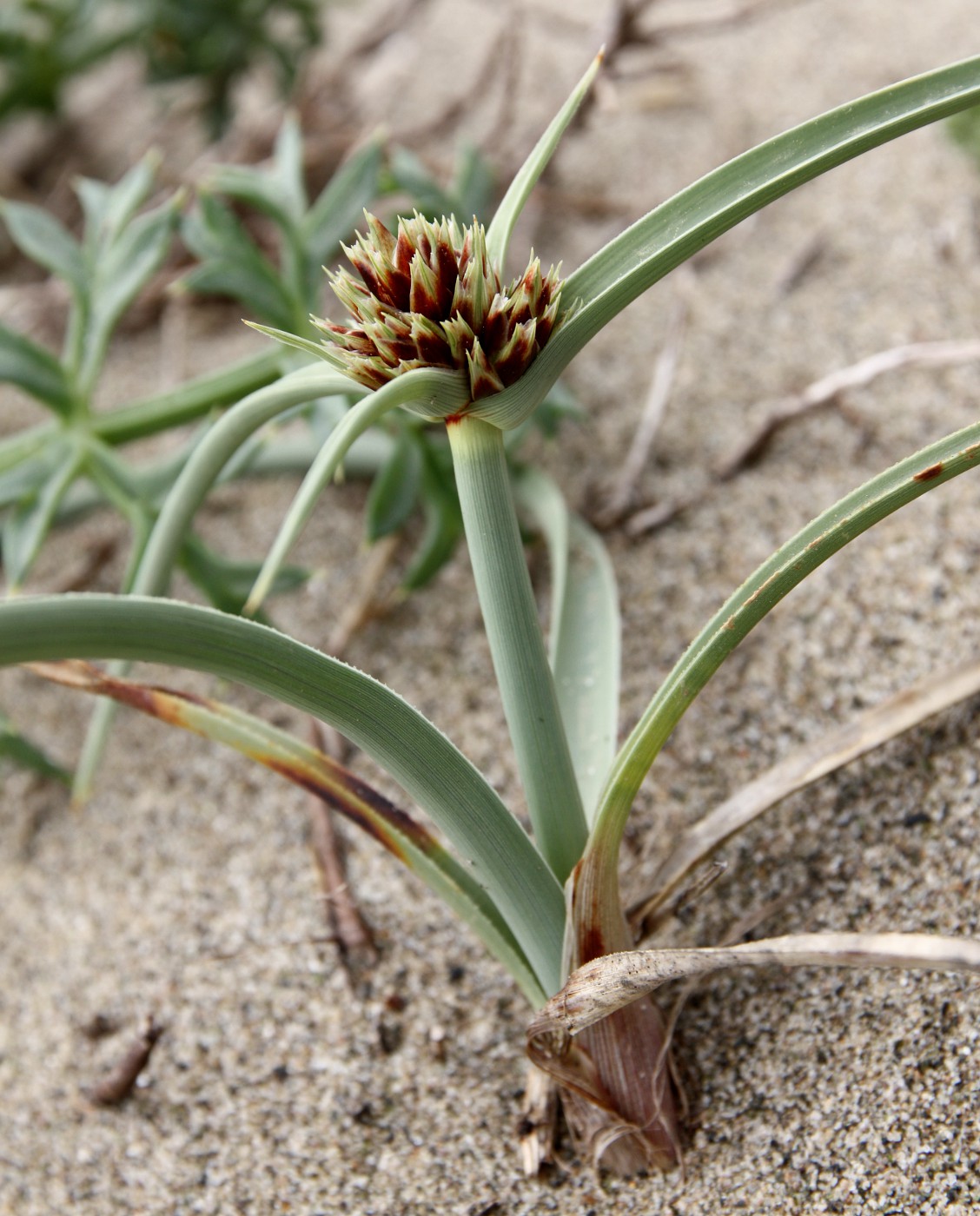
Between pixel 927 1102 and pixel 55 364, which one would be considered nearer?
pixel 927 1102

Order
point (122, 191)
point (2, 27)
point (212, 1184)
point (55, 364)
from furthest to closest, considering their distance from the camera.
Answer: point (2, 27) < point (122, 191) < point (55, 364) < point (212, 1184)

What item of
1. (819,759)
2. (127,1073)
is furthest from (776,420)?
(127,1073)

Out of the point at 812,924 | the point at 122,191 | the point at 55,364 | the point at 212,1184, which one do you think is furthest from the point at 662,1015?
the point at 122,191


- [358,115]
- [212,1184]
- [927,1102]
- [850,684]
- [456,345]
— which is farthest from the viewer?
[358,115]

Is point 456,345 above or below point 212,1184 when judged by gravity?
above

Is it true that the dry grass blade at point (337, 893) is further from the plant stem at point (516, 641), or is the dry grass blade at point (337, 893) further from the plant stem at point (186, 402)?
the plant stem at point (186, 402)

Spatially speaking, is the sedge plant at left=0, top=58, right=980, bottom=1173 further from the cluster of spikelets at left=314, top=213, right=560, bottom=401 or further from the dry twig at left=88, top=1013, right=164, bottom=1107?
the dry twig at left=88, top=1013, right=164, bottom=1107

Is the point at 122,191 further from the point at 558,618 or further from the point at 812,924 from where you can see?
the point at 812,924

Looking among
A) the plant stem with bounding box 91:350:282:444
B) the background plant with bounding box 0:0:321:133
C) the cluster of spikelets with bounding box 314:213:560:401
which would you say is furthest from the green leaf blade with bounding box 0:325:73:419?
the background plant with bounding box 0:0:321:133
